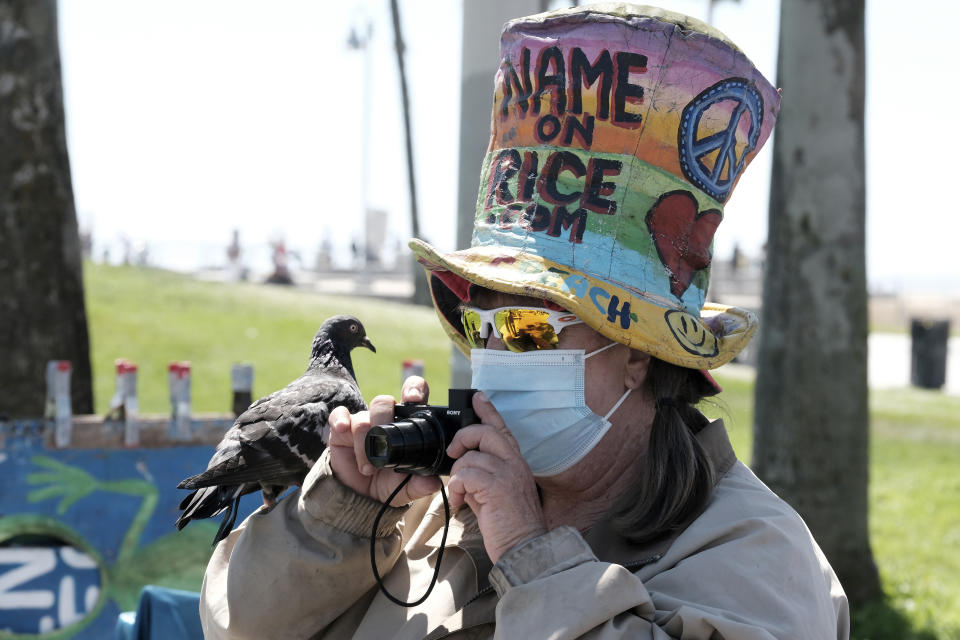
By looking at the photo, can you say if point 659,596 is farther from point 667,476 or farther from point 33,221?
point 33,221

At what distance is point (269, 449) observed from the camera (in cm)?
346

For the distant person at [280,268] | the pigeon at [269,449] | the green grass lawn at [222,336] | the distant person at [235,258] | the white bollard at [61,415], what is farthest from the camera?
the distant person at [235,258]

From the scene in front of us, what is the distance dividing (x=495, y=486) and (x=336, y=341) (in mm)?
2487

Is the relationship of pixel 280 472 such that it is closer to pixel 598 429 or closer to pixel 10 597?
pixel 598 429

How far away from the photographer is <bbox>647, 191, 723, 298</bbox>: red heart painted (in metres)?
2.27

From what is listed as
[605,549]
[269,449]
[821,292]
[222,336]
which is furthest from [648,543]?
[222,336]

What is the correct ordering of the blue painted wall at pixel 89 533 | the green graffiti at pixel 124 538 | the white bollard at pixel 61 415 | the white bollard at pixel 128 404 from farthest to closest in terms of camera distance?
the white bollard at pixel 128 404
the white bollard at pixel 61 415
the green graffiti at pixel 124 538
the blue painted wall at pixel 89 533

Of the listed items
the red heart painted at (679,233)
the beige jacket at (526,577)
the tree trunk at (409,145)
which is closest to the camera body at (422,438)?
the beige jacket at (526,577)

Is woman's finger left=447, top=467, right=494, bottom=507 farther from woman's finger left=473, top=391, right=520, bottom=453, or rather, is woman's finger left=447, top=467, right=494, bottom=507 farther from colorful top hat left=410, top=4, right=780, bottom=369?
colorful top hat left=410, top=4, right=780, bottom=369

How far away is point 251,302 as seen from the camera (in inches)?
777

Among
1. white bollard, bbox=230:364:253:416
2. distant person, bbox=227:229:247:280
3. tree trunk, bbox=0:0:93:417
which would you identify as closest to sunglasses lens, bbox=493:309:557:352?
white bollard, bbox=230:364:253:416

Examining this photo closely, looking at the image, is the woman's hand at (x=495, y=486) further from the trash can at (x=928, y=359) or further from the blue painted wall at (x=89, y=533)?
the trash can at (x=928, y=359)

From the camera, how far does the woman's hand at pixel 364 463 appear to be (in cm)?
227

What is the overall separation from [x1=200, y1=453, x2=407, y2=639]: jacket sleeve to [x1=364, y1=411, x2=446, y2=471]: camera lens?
0.28 m
